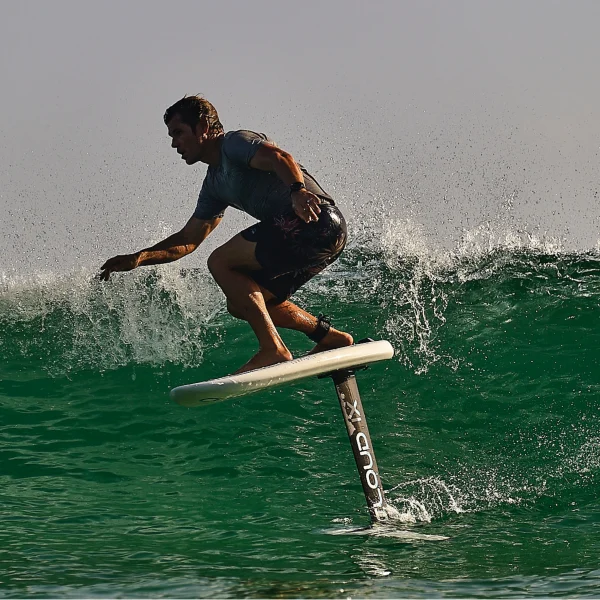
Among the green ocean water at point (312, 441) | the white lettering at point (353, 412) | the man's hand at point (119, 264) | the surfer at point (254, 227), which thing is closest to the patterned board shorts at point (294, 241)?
the surfer at point (254, 227)

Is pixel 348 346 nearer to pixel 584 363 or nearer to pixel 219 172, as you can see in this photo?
pixel 219 172

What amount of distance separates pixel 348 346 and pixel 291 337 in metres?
5.26

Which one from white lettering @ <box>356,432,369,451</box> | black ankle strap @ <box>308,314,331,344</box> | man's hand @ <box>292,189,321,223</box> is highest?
man's hand @ <box>292,189,321,223</box>

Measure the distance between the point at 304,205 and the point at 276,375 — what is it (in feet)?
2.94

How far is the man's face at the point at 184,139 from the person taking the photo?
4867 mm

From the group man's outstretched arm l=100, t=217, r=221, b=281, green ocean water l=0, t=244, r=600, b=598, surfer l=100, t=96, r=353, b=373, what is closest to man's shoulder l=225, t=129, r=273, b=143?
surfer l=100, t=96, r=353, b=373

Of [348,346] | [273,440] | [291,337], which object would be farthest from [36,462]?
[291,337]

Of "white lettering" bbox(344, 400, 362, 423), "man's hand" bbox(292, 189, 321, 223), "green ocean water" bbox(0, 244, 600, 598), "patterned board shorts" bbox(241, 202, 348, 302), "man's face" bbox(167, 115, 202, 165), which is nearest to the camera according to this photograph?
"green ocean water" bbox(0, 244, 600, 598)

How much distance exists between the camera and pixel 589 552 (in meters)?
4.59

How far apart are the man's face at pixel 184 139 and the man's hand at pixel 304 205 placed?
0.76m

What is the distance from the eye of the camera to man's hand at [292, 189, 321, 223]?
446 cm

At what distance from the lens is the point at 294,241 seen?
4.78m

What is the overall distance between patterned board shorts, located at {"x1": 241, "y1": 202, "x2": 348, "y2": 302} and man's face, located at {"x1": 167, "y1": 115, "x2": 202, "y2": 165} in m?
0.55

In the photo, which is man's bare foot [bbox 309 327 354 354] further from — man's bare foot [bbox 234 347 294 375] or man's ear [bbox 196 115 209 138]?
man's ear [bbox 196 115 209 138]
